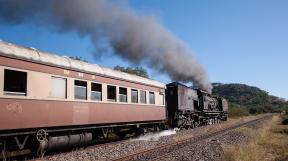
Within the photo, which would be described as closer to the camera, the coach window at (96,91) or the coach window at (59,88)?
the coach window at (59,88)

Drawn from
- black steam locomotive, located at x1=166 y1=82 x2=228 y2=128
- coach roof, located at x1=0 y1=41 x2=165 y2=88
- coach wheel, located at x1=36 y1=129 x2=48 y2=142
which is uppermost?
coach roof, located at x1=0 y1=41 x2=165 y2=88

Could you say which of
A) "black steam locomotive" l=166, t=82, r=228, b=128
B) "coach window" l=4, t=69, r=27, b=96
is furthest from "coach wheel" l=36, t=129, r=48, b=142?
"black steam locomotive" l=166, t=82, r=228, b=128

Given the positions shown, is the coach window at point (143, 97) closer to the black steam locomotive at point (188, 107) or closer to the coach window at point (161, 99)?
the coach window at point (161, 99)

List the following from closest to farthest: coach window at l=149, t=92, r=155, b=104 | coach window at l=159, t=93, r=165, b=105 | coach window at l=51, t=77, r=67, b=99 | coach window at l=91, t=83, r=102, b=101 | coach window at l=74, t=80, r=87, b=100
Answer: coach window at l=51, t=77, r=67, b=99 → coach window at l=74, t=80, r=87, b=100 → coach window at l=91, t=83, r=102, b=101 → coach window at l=149, t=92, r=155, b=104 → coach window at l=159, t=93, r=165, b=105

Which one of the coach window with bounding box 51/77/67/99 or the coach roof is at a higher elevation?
the coach roof

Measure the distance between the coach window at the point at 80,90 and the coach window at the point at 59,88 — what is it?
605mm

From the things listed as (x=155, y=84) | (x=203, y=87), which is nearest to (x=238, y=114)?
(x=203, y=87)

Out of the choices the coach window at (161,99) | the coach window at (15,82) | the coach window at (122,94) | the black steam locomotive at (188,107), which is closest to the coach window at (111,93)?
the coach window at (122,94)

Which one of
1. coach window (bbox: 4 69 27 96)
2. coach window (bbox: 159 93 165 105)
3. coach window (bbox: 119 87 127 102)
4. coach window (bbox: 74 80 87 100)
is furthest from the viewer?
coach window (bbox: 159 93 165 105)

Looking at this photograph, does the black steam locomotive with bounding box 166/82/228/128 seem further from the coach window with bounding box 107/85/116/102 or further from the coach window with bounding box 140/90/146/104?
the coach window with bounding box 107/85/116/102

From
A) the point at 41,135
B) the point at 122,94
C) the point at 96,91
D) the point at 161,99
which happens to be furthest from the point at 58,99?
the point at 161,99

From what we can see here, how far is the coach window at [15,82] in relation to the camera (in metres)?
9.22

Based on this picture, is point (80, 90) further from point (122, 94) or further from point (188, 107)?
point (188, 107)

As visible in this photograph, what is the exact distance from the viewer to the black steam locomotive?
22453mm
